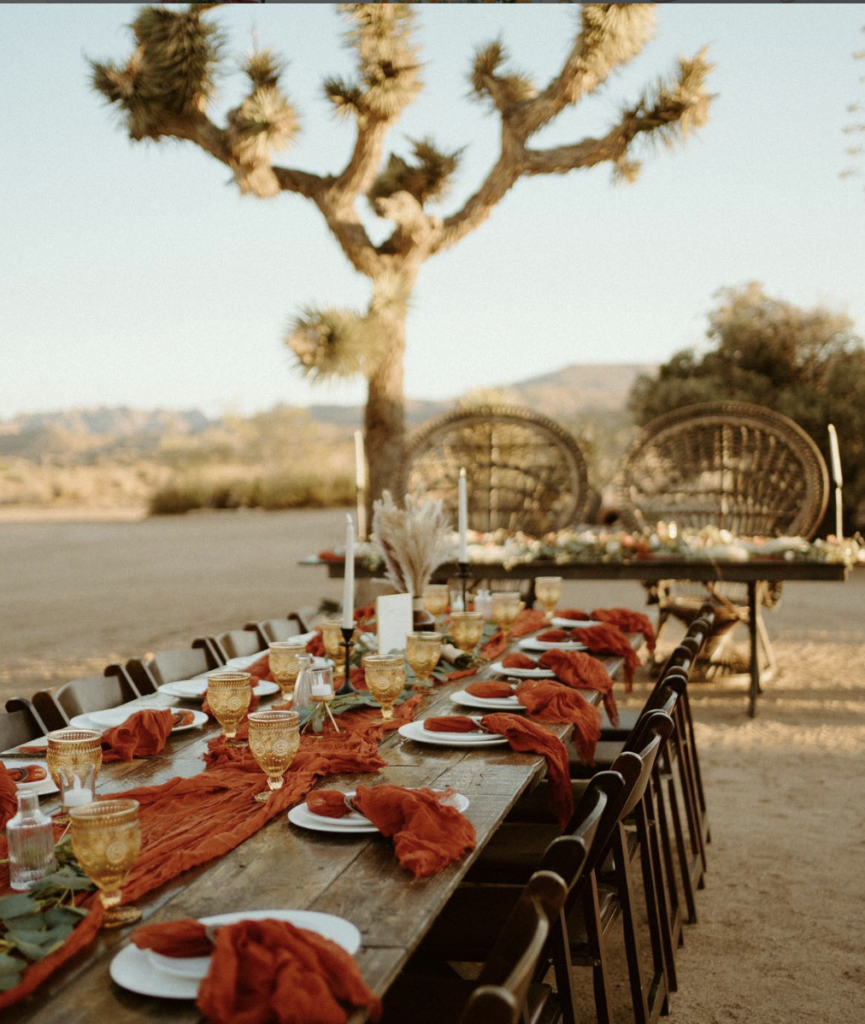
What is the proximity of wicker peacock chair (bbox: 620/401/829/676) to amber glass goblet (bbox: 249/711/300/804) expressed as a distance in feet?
19.6

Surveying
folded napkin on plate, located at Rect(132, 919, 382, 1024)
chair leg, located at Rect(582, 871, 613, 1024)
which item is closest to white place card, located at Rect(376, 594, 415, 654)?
chair leg, located at Rect(582, 871, 613, 1024)

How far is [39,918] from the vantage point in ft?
4.89

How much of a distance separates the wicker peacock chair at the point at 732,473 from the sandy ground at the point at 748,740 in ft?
3.66

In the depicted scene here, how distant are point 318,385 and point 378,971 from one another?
7.05m

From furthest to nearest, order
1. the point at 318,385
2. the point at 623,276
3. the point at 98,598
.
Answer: the point at 623,276, the point at 98,598, the point at 318,385

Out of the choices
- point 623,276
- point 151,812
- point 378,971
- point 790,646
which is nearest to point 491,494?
point 790,646

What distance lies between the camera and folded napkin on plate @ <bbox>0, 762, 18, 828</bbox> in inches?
77.0

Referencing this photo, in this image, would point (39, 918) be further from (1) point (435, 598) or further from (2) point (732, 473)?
(2) point (732, 473)

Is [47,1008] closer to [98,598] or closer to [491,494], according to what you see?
[491,494]

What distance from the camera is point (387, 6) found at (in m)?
8.25

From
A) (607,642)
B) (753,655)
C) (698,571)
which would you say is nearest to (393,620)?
(607,642)

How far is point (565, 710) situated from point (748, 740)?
3.51 meters

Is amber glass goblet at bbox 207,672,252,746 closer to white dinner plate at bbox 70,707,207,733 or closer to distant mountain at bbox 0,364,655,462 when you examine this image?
white dinner plate at bbox 70,707,207,733

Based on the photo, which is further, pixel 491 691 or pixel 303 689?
pixel 491 691
